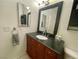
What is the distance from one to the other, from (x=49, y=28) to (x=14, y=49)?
1310mm

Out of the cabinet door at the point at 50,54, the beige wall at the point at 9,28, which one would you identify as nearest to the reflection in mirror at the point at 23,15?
the beige wall at the point at 9,28

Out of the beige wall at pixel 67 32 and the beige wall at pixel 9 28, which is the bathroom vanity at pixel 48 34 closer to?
the beige wall at pixel 67 32

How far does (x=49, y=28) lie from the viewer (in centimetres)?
205

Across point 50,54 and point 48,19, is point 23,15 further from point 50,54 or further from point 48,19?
point 50,54

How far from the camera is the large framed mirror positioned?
178 centimetres

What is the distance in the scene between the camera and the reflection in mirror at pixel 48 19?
1.91m

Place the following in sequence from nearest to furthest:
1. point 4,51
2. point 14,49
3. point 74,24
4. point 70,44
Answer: point 74,24
point 70,44
point 4,51
point 14,49

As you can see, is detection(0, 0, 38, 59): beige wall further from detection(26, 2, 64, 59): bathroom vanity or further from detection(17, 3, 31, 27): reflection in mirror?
detection(26, 2, 64, 59): bathroom vanity

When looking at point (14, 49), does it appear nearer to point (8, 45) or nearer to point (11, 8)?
point (8, 45)

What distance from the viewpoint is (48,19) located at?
6.87ft

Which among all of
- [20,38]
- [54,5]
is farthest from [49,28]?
[20,38]

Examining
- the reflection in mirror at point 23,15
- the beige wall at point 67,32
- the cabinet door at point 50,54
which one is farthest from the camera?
the reflection in mirror at point 23,15

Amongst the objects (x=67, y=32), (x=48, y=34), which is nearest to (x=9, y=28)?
(x=48, y=34)

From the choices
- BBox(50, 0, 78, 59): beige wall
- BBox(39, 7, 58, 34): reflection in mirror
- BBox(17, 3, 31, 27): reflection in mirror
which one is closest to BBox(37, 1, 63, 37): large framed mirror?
BBox(39, 7, 58, 34): reflection in mirror
